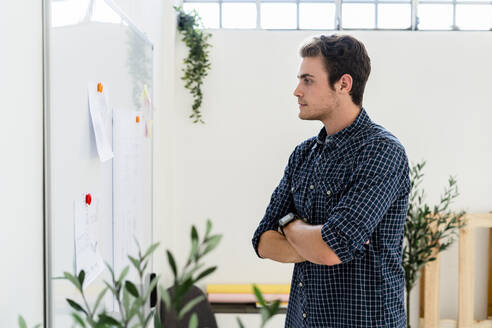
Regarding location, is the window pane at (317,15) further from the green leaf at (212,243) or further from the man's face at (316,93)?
the green leaf at (212,243)

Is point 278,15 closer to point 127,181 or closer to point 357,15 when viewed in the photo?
point 357,15

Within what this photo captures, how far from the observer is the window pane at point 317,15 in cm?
398

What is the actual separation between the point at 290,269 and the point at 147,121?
6.31 feet

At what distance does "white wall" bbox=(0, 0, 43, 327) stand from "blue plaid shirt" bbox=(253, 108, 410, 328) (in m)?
0.81

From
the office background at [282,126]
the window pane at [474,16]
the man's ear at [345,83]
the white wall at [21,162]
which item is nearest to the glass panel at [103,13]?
the white wall at [21,162]

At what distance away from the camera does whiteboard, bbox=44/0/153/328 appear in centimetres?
112

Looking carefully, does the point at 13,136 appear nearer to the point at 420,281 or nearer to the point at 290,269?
the point at 290,269

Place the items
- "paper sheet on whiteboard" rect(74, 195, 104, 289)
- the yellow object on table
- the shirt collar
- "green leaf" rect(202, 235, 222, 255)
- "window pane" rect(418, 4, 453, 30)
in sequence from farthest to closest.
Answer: "window pane" rect(418, 4, 453, 30) < the yellow object on table < the shirt collar < "paper sheet on whiteboard" rect(74, 195, 104, 289) < "green leaf" rect(202, 235, 222, 255)

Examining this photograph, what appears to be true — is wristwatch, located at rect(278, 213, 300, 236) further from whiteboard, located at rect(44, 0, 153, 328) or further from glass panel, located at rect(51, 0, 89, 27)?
glass panel, located at rect(51, 0, 89, 27)

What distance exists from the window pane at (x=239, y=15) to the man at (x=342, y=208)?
2395mm

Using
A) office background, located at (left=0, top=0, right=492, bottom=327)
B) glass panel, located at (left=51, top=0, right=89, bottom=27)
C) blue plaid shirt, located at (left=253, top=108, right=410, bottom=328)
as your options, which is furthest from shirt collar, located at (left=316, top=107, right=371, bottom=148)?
office background, located at (left=0, top=0, right=492, bottom=327)

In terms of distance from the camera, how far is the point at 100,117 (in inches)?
57.4

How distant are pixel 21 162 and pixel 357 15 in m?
3.48

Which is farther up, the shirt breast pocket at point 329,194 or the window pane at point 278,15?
the window pane at point 278,15
